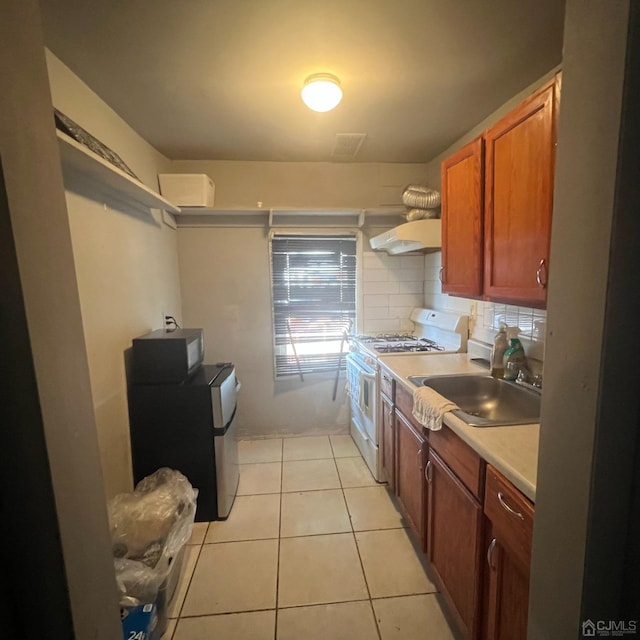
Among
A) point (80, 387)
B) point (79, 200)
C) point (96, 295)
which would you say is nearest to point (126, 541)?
point (96, 295)

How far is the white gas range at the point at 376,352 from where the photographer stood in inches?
95.7

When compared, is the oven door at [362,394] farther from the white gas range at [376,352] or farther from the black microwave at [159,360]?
the black microwave at [159,360]

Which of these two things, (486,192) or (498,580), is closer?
(498,580)

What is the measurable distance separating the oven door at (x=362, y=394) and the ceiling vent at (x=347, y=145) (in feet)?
5.48

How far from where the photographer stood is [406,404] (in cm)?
187

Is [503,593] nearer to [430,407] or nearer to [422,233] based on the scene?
[430,407]

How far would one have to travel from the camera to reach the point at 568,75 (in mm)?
563

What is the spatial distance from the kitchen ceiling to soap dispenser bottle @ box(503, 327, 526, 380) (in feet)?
4.52

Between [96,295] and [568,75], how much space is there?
194cm

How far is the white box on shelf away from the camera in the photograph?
2596 mm

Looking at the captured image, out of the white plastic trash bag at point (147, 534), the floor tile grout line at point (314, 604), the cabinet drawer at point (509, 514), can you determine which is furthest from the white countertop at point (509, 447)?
the white plastic trash bag at point (147, 534)

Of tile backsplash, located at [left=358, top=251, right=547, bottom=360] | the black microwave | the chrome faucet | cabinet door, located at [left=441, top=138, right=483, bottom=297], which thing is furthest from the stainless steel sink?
the black microwave

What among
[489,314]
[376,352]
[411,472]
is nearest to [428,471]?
[411,472]

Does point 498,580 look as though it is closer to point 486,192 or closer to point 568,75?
point 568,75
